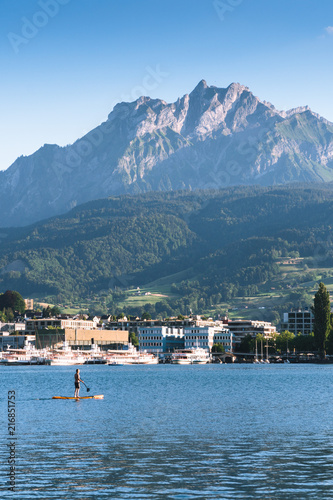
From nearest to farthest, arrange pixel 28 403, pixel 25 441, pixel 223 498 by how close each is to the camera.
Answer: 1. pixel 223 498
2. pixel 25 441
3. pixel 28 403

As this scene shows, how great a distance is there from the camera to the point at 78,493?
42.2 metres

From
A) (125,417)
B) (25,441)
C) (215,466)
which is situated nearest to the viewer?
(215,466)

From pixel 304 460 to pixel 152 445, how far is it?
38.3 ft

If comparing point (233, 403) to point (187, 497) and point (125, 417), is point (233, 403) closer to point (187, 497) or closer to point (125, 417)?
point (125, 417)

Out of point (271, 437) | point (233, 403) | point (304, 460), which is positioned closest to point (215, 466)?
point (304, 460)

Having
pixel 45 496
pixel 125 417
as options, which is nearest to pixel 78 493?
pixel 45 496

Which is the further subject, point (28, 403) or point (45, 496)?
point (28, 403)

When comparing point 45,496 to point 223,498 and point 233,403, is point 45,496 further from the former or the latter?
point 233,403

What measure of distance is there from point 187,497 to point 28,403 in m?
60.5

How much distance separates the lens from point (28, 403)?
3875 inches

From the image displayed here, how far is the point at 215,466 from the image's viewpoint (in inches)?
1945

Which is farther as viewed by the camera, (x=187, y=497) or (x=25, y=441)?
(x=25, y=441)

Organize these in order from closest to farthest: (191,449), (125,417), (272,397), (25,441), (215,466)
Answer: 1. (215,466)
2. (191,449)
3. (25,441)
4. (125,417)
5. (272,397)

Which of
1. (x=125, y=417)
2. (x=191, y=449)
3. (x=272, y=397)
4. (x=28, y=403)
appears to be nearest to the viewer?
(x=191, y=449)
